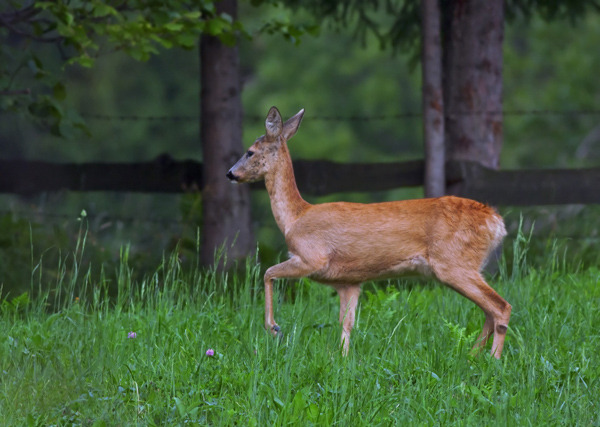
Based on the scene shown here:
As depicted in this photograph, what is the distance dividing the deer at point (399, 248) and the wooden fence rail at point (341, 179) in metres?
2.52

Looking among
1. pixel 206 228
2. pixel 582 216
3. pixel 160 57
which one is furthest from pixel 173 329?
pixel 160 57

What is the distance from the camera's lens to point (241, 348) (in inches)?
173

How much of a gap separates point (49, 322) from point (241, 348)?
114 cm

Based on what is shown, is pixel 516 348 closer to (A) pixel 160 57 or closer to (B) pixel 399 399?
(B) pixel 399 399

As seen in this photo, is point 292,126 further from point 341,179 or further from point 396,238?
point 341,179

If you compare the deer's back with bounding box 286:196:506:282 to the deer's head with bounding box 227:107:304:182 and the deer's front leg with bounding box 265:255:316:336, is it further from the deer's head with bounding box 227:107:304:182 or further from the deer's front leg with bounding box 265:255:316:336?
the deer's head with bounding box 227:107:304:182

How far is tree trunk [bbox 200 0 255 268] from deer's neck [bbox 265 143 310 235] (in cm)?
226

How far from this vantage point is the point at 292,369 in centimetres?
406

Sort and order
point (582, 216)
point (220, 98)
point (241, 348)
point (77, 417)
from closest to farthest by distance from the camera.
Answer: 1. point (77, 417)
2. point (241, 348)
3. point (220, 98)
4. point (582, 216)

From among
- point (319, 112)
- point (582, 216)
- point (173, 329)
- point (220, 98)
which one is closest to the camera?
point (173, 329)

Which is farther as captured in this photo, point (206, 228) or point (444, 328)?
point (206, 228)

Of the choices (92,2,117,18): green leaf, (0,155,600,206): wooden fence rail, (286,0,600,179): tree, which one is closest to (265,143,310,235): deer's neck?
(92,2,117,18): green leaf

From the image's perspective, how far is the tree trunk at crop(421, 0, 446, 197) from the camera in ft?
24.6

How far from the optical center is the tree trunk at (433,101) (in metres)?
7.50
